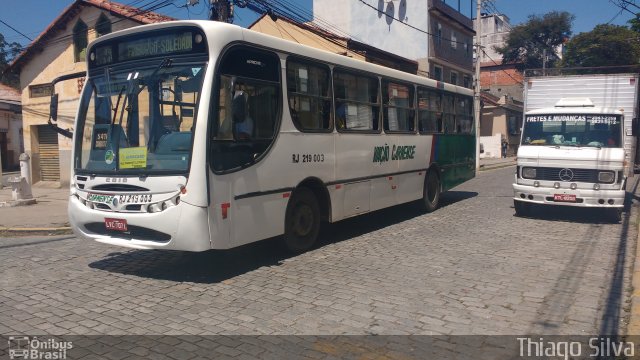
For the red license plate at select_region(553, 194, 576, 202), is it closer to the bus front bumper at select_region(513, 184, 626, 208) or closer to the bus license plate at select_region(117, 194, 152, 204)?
the bus front bumper at select_region(513, 184, 626, 208)

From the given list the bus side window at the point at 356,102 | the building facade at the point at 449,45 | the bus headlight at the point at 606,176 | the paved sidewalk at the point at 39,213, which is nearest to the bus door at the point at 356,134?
the bus side window at the point at 356,102

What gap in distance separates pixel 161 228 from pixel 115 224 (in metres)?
0.72

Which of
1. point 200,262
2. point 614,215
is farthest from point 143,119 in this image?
point 614,215

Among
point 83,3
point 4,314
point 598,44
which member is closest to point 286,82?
point 4,314

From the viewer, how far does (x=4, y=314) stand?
508 cm

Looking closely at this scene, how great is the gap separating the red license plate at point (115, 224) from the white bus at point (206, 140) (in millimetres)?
13

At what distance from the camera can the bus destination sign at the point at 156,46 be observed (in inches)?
240

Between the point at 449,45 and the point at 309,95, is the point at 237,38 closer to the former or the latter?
the point at 309,95

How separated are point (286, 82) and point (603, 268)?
198 inches

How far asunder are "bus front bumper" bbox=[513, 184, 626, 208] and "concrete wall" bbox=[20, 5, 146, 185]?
14817 mm

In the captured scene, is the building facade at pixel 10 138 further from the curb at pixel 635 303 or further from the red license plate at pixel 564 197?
the curb at pixel 635 303

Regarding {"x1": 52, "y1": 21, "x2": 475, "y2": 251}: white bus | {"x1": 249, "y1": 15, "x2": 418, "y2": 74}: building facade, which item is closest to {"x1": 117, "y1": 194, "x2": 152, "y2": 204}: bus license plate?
{"x1": 52, "y1": 21, "x2": 475, "y2": 251}: white bus

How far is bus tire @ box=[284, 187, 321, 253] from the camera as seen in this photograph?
7383 mm

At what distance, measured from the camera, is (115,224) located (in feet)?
20.2
